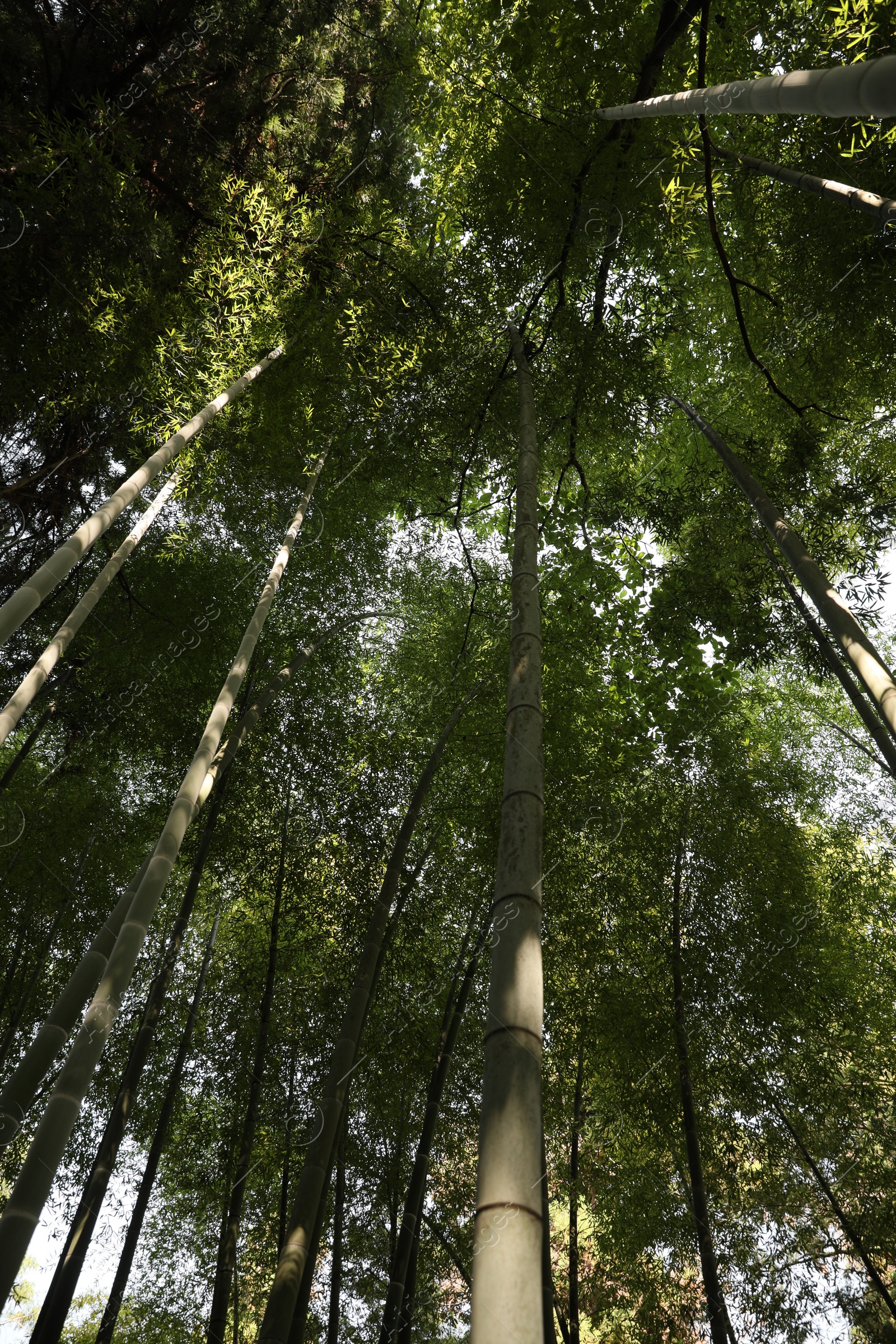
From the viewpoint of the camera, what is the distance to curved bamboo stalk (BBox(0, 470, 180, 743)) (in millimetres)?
2027

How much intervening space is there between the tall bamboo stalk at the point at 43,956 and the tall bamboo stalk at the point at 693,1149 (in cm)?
412

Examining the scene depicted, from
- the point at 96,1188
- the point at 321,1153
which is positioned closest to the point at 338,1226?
the point at 96,1188

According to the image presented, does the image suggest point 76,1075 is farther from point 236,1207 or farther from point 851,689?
point 851,689

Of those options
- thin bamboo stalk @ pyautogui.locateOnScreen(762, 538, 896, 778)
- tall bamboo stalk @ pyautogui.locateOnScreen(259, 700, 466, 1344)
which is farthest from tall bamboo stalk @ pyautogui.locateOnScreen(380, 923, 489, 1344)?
thin bamboo stalk @ pyautogui.locateOnScreen(762, 538, 896, 778)

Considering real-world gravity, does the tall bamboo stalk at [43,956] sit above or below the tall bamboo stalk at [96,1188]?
above

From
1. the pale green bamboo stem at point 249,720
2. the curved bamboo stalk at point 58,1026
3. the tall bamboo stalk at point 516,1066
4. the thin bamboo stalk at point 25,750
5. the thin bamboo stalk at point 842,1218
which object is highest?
the thin bamboo stalk at point 25,750

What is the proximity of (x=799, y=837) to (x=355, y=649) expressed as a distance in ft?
11.8

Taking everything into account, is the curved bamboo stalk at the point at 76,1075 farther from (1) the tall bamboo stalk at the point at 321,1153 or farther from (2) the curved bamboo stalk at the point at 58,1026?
(1) the tall bamboo stalk at the point at 321,1153

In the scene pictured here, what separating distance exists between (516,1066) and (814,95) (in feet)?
6.22

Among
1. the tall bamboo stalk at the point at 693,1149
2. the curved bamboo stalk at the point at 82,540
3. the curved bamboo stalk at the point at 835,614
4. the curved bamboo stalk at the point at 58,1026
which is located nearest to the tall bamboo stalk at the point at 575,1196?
the tall bamboo stalk at the point at 693,1149

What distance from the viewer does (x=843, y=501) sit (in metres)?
4.15

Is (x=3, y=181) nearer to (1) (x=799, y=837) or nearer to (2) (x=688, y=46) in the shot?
(2) (x=688, y=46)

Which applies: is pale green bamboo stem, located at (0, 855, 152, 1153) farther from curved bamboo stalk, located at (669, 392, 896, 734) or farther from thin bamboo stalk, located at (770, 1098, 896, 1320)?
thin bamboo stalk, located at (770, 1098, 896, 1320)

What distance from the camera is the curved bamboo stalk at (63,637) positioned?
2027mm
